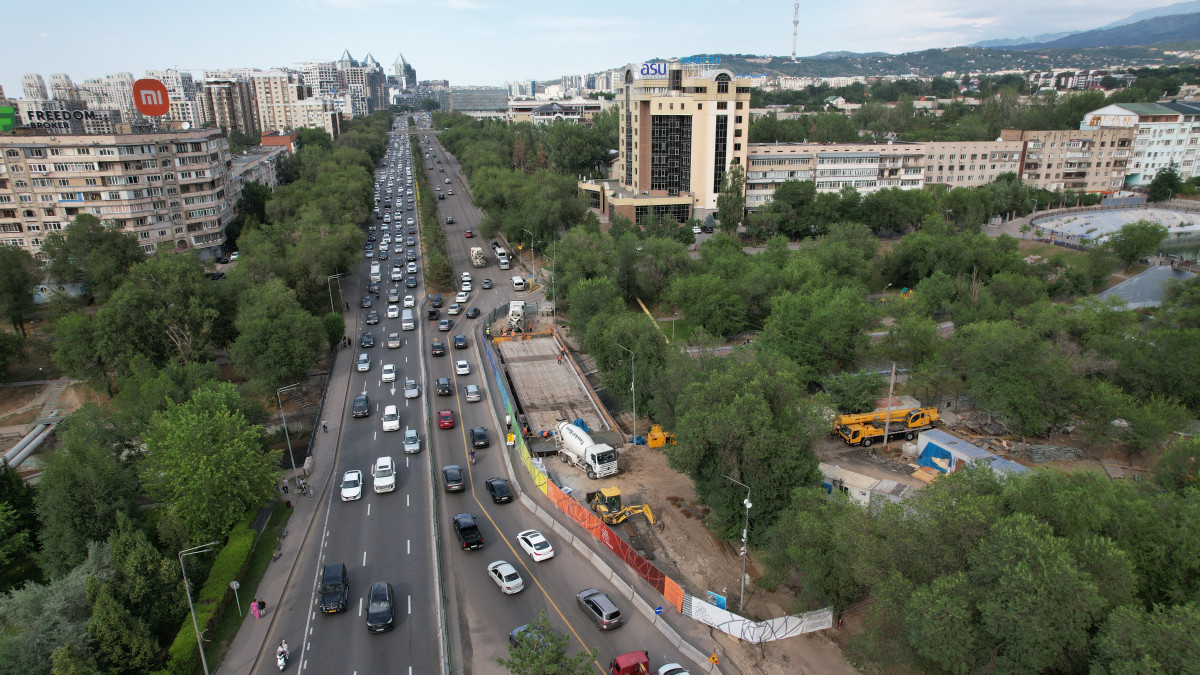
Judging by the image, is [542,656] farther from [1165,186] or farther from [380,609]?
[1165,186]

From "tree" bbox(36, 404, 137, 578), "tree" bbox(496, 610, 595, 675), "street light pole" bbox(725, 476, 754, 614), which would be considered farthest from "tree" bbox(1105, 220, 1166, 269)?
"tree" bbox(36, 404, 137, 578)

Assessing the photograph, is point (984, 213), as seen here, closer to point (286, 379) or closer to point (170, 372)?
point (286, 379)

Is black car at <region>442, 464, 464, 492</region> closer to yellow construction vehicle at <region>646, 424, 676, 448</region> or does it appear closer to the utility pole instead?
yellow construction vehicle at <region>646, 424, 676, 448</region>

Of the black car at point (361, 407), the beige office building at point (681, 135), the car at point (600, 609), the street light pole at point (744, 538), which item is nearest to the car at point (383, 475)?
the black car at point (361, 407)

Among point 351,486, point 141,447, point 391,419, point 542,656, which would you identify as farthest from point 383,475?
point 542,656

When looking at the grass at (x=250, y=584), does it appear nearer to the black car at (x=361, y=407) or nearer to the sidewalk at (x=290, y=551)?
Result: the sidewalk at (x=290, y=551)

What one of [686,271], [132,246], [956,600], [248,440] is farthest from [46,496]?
[686,271]
